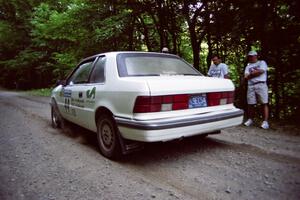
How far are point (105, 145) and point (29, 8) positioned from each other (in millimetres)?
26379

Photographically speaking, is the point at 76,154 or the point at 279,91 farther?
the point at 279,91

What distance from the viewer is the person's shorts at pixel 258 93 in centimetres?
621

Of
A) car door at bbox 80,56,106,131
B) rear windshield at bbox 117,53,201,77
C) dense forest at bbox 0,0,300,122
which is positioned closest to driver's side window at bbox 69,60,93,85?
car door at bbox 80,56,106,131

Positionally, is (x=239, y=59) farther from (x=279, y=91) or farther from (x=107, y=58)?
(x=107, y=58)

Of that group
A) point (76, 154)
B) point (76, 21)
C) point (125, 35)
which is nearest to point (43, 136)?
point (76, 154)

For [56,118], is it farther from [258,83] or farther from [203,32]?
[203,32]

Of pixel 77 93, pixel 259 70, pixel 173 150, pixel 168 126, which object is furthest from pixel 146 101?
pixel 259 70

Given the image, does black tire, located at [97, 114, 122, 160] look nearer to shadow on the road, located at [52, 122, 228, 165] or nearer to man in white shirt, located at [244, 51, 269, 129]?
shadow on the road, located at [52, 122, 228, 165]

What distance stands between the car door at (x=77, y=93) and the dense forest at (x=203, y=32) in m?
4.54

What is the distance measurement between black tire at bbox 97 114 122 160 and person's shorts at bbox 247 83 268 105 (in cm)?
363

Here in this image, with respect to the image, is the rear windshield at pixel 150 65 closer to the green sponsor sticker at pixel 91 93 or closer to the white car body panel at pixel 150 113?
the white car body panel at pixel 150 113

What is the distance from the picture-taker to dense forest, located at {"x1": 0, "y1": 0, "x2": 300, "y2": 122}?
7.21 metres

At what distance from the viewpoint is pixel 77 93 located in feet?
16.9

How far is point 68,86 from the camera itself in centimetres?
571
